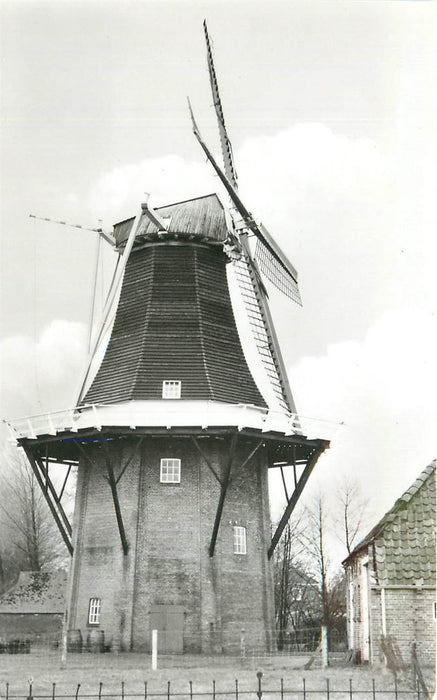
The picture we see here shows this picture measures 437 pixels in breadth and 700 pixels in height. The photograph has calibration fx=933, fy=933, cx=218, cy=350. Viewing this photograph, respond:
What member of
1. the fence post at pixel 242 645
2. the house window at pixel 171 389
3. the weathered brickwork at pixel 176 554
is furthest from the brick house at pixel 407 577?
the house window at pixel 171 389

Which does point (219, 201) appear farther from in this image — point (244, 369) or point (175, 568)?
point (175, 568)

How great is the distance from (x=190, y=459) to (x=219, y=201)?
6.53 meters

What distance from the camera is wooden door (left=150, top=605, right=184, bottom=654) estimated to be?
19578mm

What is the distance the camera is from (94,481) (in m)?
21.5

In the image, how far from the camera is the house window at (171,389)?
20911 mm

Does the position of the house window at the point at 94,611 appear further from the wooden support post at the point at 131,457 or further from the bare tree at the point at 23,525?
the bare tree at the point at 23,525

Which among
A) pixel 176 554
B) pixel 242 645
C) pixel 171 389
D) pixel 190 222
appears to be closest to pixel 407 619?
pixel 242 645

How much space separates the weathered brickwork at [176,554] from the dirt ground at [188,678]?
108 centimetres

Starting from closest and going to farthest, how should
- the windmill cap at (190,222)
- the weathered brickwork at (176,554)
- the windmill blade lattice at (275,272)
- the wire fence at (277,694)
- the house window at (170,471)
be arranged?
the wire fence at (277,694) < the weathered brickwork at (176,554) < the house window at (170,471) < the windmill cap at (190,222) < the windmill blade lattice at (275,272)

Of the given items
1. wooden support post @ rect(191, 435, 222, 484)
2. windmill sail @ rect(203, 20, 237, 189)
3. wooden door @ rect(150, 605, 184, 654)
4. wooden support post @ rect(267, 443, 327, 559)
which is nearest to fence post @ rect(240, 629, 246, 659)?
wooden door @ rect(150, 605, 184, 654)

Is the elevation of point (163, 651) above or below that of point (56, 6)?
below

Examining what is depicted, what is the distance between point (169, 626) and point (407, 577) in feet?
20.8

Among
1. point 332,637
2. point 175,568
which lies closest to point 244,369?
point 175,568

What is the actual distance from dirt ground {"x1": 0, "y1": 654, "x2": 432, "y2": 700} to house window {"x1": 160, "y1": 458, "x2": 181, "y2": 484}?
3.75 metres
